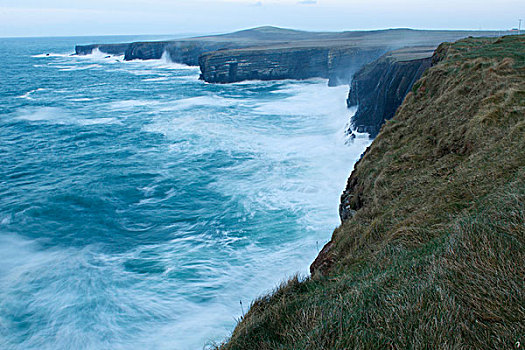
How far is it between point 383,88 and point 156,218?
19141 mm

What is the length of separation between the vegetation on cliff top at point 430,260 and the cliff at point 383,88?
15722 millimetres

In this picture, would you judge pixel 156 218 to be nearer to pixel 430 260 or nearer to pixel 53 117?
pixel 430 260

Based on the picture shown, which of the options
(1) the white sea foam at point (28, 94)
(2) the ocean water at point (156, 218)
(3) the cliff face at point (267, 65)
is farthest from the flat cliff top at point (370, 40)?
(1) the white sea foam at point (28, 94)

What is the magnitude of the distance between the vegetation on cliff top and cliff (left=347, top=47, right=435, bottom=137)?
15722mm

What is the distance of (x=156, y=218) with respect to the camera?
54.7ft

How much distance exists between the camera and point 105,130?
32.8 meters

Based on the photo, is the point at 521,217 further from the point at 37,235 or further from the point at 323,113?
the point at 323,113

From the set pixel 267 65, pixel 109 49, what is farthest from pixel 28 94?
pixel 109 49

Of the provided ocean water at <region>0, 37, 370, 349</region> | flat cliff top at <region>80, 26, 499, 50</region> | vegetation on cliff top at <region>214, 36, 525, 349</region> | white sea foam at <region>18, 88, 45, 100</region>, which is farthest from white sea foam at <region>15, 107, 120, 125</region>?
flat cliff top at <region>80, 26, 499, 50</region>

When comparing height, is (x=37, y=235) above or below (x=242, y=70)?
below

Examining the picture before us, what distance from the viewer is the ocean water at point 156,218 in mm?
10219

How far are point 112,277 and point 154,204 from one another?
6.52m

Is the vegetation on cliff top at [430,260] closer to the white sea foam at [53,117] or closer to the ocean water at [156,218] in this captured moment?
the ocean water at [156,218]

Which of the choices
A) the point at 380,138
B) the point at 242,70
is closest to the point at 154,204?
the point at 380,138
